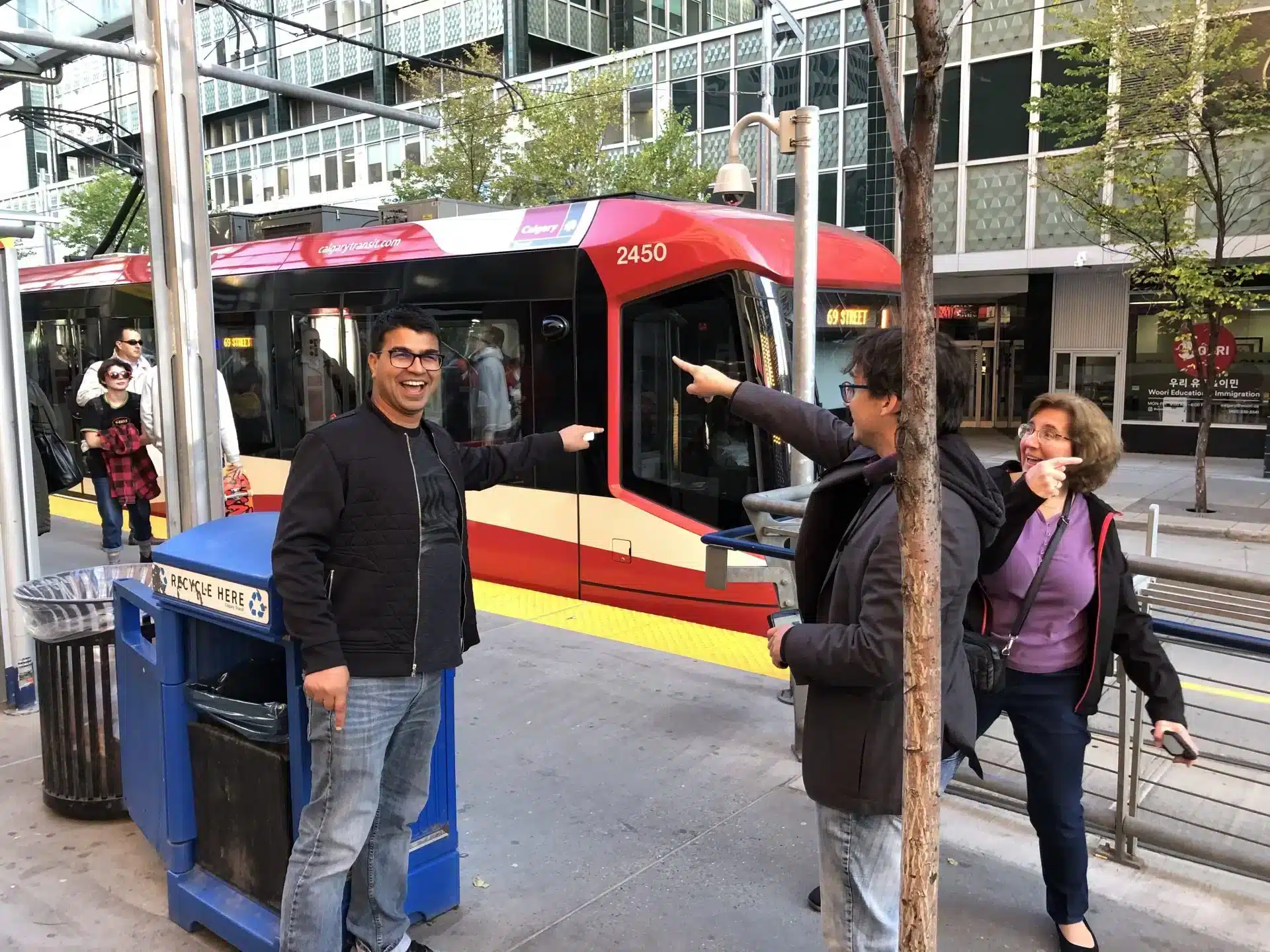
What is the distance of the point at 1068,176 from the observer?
46.5ft

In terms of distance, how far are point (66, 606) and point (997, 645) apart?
3.28 metres

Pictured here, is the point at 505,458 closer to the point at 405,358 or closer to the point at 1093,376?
the point at 405,358

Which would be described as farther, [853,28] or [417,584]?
[853,28]

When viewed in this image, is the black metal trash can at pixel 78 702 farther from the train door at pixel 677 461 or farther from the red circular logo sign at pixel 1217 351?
the red circular logo sign at pixel 1217 351

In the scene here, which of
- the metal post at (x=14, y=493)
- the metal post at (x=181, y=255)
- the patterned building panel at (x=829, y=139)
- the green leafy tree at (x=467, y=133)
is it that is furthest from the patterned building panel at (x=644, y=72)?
the metal post at (x=14, y=493)

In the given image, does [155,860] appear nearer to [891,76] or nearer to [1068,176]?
[891,76]

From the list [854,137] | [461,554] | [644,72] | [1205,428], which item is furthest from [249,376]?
[644,72]

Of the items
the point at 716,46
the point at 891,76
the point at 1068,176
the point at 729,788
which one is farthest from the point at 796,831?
the point at 716,46

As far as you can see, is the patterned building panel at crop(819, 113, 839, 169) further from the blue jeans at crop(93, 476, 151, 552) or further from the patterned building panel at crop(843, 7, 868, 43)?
the blue jeans at crop(93, 476, 151, 552)

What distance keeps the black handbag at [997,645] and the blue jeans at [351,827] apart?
145cm

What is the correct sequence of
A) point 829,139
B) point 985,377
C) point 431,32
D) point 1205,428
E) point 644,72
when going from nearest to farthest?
point 1205,428
point 985,377
point 829,139
point 644,72
point 431,32

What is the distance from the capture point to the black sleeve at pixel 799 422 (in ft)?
9.65

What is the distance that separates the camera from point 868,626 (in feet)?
6.88

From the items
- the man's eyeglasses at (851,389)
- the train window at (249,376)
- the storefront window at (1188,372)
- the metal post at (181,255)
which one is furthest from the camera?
the storefront window at (1188,372)
